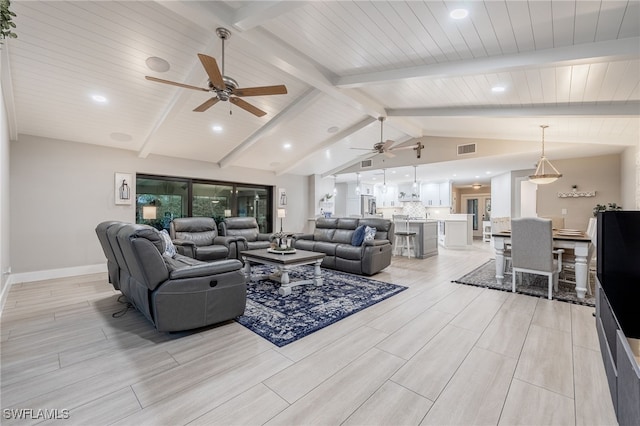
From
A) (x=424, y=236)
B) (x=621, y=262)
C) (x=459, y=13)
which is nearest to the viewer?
(x=621, y=262)

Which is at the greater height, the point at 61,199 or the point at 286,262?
the point at 61,199

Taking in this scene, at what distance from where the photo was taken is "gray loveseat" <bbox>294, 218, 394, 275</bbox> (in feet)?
15.6

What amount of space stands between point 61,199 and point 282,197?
17.5 feet

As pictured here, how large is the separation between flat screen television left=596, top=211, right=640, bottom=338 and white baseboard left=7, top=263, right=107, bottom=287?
7285 mm

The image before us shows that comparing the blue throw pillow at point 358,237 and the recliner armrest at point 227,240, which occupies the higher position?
the blue throw pillow at point 358,237

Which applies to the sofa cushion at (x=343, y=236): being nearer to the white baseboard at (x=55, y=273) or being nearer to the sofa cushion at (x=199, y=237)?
the sofa cushion at (x=199, y=237)

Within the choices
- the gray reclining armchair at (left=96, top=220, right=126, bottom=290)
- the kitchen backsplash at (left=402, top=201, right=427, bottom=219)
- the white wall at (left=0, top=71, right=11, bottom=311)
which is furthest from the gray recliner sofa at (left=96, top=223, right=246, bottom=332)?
the kitchen backsplash at (left=402, top=201, right=427, bottom=219)

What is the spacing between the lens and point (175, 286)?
2418 mm

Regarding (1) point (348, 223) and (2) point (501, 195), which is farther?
(2) point (501, 195)

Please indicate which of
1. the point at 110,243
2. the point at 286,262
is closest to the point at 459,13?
the point at 286,262

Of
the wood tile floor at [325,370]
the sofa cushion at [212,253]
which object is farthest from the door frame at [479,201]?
the sofa cushion at [212,253]

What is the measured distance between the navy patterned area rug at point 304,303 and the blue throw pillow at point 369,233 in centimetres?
77

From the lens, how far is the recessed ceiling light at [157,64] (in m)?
3.43

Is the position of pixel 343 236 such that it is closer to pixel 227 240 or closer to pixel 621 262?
pixel 227 240
